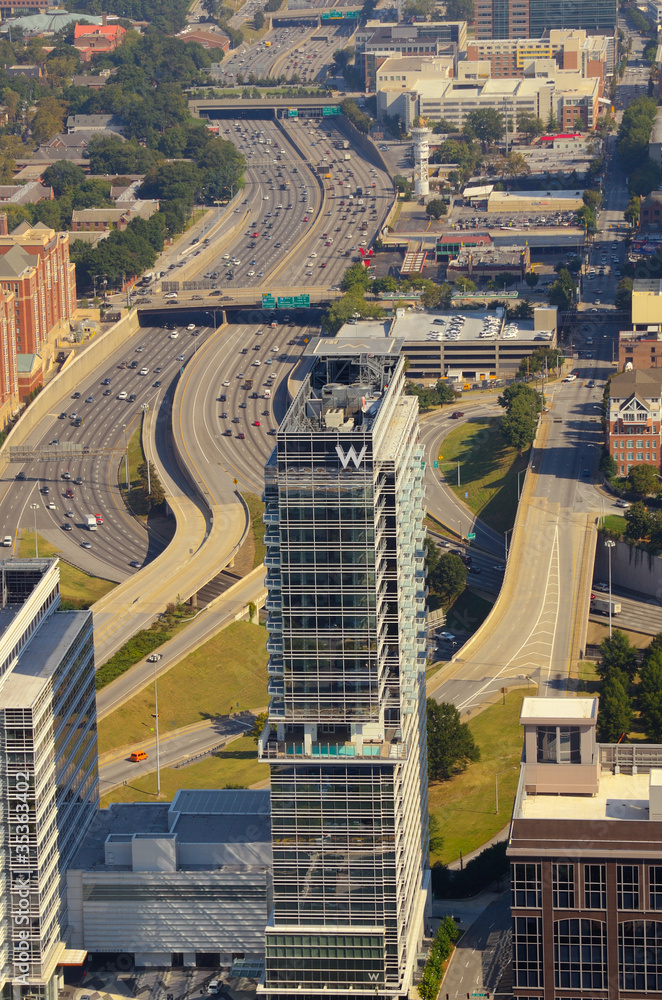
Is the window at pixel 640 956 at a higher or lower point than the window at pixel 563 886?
lower

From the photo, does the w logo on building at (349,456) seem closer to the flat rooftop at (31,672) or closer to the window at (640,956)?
the flat rooftop at (31,672)

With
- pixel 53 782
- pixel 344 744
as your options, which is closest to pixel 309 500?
pixel 344 744

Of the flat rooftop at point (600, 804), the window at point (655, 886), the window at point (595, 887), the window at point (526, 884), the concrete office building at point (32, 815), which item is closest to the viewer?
the window at point (655, 886)

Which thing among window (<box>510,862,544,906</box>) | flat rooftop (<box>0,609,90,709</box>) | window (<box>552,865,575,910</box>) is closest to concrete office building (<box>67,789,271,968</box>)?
flat rooftop (<box>0,609,90,709</box>)

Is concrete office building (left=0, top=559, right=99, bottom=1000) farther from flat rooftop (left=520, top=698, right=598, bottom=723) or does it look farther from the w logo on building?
flat rooftop (left=520, top=698, right=598, bottom=723)

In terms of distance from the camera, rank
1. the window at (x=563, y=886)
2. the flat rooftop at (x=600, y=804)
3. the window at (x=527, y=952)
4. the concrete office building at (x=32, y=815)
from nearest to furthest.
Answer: the window at (x=563, y=886) < the window at (x=527, y=952) < the flat rooftop at (x=600, y=804) < the concrete office building at (x=32, y=815)

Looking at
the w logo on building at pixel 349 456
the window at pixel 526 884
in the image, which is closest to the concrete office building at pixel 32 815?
the w logo on building at pixel 349 456

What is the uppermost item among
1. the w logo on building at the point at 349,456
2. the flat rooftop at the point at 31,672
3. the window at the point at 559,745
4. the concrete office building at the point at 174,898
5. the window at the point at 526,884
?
the w logo on building at the point at 349,456

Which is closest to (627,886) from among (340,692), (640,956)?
(640,956)
